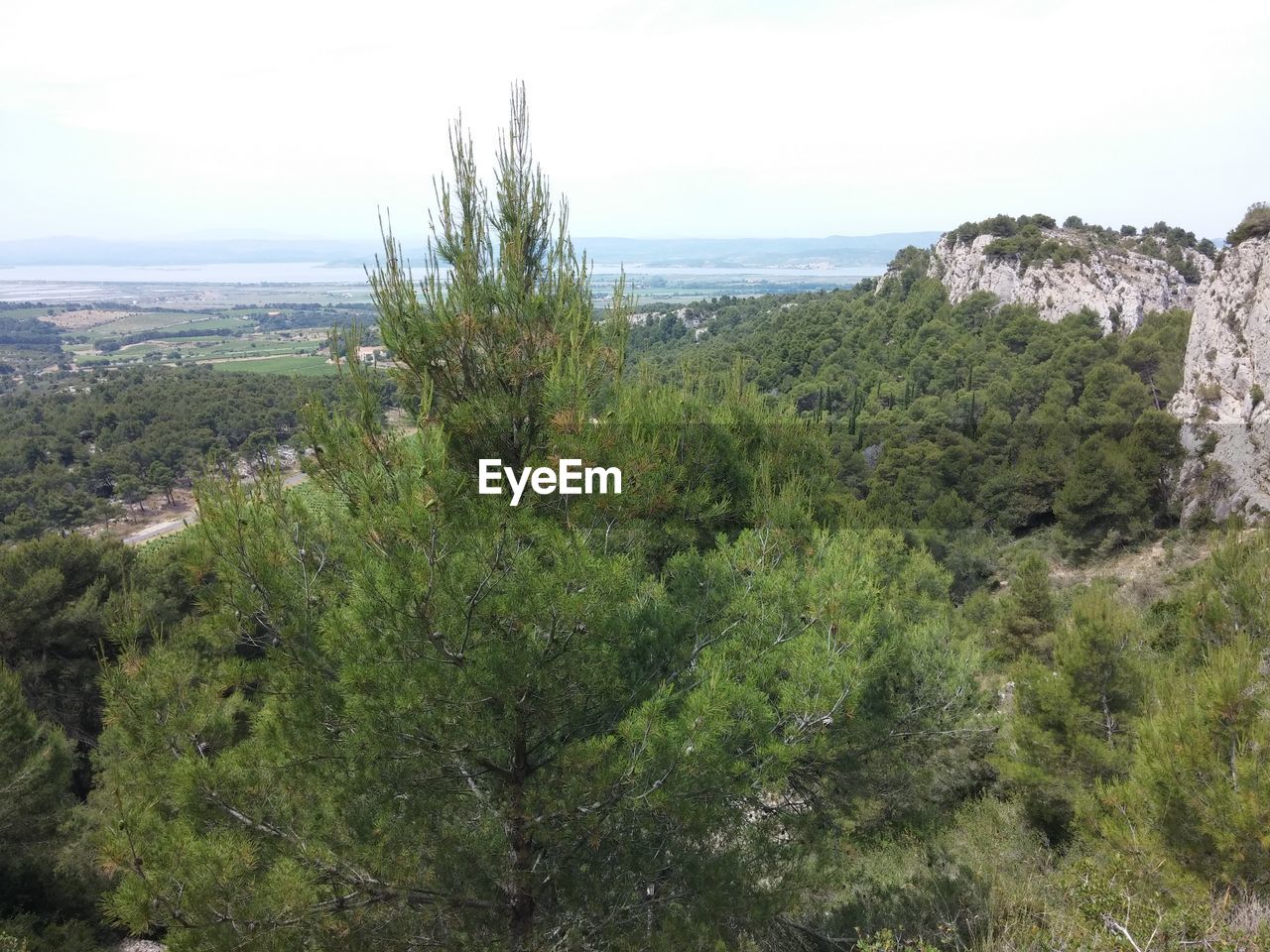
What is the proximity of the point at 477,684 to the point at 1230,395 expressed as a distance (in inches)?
1033

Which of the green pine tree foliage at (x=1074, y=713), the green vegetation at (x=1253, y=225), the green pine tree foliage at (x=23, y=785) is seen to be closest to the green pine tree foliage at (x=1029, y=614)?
the green pine tree foliage at (x=1074, y=713)

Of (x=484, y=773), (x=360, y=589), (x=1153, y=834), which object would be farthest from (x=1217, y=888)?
(x=360, y=589)

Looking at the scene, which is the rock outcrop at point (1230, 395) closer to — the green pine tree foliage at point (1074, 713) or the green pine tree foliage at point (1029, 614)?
the green pine tree foliage at point (1029, 614)

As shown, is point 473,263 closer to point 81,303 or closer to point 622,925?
point 622,925

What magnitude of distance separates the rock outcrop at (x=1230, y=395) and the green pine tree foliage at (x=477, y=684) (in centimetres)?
2195

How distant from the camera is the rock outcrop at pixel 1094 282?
127ft

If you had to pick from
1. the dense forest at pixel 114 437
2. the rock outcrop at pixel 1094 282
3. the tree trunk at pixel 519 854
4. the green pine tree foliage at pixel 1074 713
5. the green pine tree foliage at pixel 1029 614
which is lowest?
the dense forest at pixel 114 437

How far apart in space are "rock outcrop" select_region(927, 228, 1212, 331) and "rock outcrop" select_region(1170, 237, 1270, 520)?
693 inches

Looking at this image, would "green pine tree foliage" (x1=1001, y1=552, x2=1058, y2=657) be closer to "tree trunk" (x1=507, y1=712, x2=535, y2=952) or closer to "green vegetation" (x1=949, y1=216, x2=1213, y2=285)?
"tree trunk" (x1=507, y1=712, x2=535, y2=952)

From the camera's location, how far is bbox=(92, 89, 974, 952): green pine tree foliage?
323 cm

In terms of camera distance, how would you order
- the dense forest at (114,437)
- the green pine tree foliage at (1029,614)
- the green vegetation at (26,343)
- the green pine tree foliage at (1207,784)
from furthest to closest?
the green vegetation at (26,343) < the dense forest at (114,437) < the green pine tree foliage at (1029,614) < the green pine tree foliage at (1207,784)

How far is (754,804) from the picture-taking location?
4172mm

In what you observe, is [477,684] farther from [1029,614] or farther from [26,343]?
[26,343]

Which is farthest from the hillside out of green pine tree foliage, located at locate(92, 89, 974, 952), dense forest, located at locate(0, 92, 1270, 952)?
green pine tree foliage, located at locate(92, 89, 974, 952)
